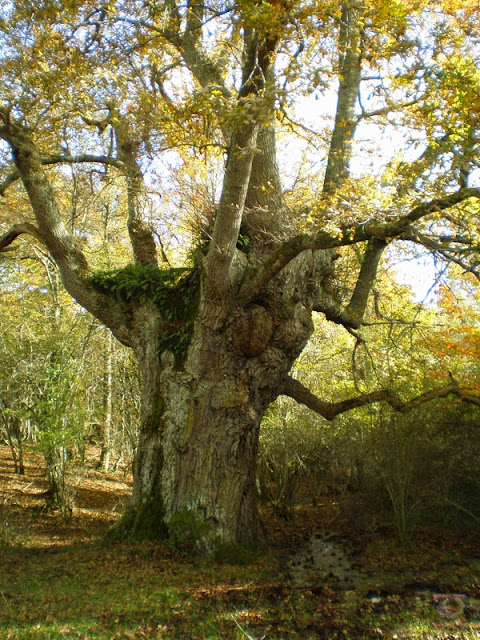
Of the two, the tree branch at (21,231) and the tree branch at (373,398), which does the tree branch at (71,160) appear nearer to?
the tree branch at (21,231)

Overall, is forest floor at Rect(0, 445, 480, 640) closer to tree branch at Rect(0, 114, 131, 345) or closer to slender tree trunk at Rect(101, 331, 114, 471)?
tree branch at Rect(0, 114, 131, 345)

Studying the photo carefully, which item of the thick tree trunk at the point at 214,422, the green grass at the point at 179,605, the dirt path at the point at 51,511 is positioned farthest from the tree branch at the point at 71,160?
the green grass at the point at 179,605

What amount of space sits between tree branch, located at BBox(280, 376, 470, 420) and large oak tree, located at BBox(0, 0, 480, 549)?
1.2 inches

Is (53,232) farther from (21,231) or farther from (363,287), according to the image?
(363,287)

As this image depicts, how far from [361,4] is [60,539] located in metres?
8.23

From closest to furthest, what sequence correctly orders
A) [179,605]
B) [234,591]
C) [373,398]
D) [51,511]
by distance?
1. [179,605]
2. [234,591]
3. [373,398]
4. [51,511]

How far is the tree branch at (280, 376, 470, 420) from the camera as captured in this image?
24.8ft

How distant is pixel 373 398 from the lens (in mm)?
7883

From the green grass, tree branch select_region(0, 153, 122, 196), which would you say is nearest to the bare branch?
the green grass

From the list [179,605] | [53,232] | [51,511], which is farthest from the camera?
[51,511]

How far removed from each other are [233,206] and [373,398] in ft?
11.9

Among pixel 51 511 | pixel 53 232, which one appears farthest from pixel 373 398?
pixel 51 511

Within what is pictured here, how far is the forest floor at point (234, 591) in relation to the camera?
4.48m

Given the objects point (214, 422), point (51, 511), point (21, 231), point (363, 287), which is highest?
point (363, 287)
